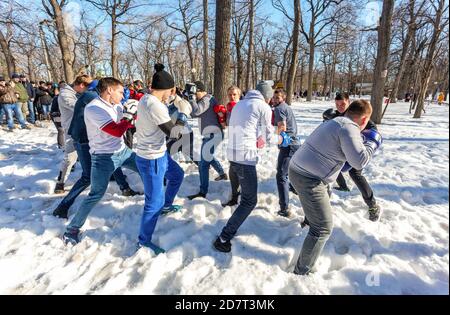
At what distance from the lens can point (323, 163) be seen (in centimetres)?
227

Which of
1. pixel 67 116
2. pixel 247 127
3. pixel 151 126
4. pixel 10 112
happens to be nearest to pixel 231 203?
pixel 247 127

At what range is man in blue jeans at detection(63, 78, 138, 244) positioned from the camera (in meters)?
2.76

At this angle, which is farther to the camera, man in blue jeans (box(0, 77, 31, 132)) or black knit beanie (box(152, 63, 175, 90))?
man in blue jeans (box(0, 77, 31, 132))

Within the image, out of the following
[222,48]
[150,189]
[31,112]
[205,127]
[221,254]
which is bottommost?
[221,254]

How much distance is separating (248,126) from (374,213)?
2054 millimetres

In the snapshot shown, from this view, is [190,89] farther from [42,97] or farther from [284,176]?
[42,97]

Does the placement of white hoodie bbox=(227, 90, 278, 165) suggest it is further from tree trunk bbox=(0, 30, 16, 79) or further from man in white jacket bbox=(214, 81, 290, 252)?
tree trunk bbox=(0, 30, 16, 79)

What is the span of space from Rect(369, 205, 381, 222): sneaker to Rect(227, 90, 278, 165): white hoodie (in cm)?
179

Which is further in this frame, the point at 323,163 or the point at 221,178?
the point at 221,178

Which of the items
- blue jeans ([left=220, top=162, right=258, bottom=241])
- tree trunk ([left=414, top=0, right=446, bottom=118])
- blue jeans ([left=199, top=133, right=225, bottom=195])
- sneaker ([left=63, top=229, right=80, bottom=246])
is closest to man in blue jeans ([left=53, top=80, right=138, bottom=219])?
sneaker ([left=63, top=229, right=80, bottom=246])

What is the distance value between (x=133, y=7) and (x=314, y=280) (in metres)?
15.3

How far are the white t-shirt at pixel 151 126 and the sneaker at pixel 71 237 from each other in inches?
50.8

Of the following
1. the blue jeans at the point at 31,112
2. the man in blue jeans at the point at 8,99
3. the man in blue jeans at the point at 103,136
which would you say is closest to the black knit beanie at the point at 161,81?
the man in blue jeans at the point at 103,136
